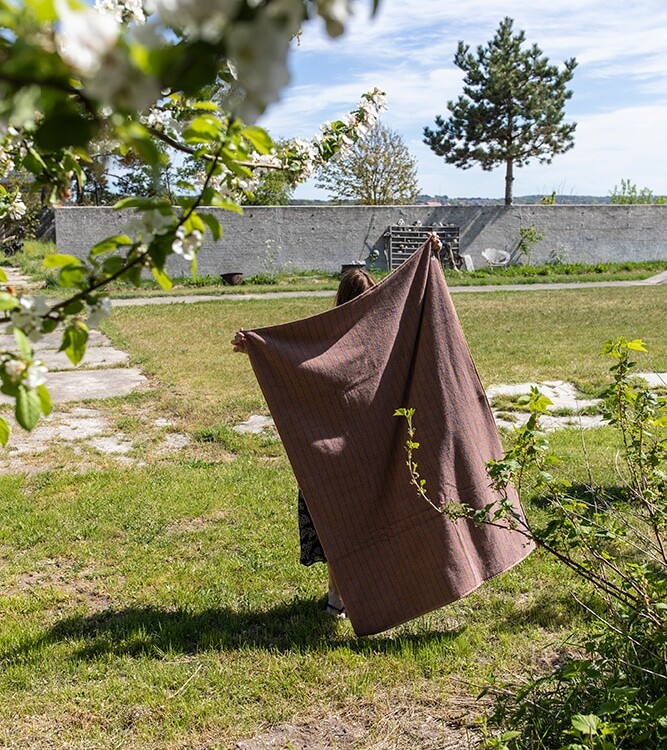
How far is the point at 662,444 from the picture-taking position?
276 cm

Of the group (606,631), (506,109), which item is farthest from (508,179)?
(606,631)

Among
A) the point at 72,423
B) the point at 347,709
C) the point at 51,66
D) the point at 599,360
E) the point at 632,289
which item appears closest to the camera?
the point at 51,66

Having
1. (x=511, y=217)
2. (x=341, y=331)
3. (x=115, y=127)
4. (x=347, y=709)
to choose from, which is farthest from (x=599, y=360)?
(x=511, y=217)

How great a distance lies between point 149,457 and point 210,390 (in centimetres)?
217

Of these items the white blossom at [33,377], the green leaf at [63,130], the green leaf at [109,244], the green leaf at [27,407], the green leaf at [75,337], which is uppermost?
the green leaf at [63,130]

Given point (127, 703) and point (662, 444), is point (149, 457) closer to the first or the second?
point (127, 703)

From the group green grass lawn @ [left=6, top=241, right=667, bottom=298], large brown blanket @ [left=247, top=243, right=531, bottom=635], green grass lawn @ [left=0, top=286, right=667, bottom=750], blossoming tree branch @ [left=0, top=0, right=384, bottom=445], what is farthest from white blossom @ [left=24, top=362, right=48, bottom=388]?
green grass lawn @ [left=6, top=241, right=667, bottom=298]

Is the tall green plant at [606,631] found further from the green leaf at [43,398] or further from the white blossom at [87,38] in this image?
the white blossom at [87,38]

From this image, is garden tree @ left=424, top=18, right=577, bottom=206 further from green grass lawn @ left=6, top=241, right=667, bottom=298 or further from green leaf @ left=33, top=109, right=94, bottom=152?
green leaf @ left=33, top=109, right=94, bottom=152

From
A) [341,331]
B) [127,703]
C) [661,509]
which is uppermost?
[341,331]

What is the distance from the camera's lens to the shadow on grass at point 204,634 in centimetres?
358

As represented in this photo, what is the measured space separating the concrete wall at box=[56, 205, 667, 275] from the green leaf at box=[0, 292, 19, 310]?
19.9 m

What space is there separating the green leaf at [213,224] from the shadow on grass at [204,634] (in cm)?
271

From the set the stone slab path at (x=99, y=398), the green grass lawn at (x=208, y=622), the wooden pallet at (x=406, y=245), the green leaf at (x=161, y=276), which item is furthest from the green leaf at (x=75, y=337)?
the wooden pallet at (x=406, y=245)
